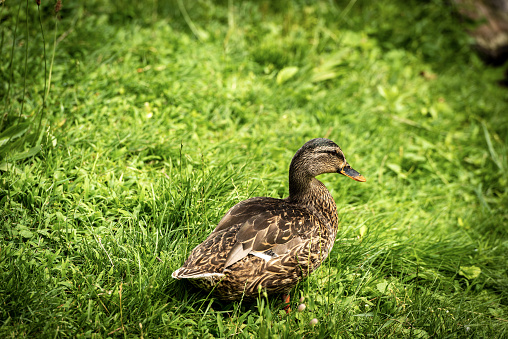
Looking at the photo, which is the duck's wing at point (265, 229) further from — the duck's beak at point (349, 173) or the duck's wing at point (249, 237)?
the duck's beak at point (349, 173)

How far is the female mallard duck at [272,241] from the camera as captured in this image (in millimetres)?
2361

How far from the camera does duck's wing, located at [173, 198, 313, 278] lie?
236cm

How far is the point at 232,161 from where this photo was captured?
139 inches

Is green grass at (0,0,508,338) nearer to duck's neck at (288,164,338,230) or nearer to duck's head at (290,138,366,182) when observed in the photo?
duck's neck at (288,164,338,230)

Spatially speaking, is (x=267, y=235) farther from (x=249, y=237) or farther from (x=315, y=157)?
(x=315, y=157)

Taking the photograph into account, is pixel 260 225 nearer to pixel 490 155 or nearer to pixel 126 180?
Result: pixel 126 180

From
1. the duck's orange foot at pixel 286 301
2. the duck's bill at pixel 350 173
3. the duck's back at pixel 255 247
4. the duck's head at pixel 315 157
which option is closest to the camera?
the duck's back at pixel 255 247

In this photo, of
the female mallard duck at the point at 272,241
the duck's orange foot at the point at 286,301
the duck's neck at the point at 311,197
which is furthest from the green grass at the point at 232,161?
the duck's neck at the point at 311,197

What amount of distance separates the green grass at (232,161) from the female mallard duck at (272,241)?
0.65 ft

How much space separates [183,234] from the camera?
2797 mm

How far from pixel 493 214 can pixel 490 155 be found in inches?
37.5

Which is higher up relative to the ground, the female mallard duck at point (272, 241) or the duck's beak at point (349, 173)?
the duck's beak at point (349, 173)

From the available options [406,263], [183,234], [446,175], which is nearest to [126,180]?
[183,234]

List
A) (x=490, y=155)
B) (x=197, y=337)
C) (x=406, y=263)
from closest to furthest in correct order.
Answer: (x=197, y=337) → (x=406, y=263) → (x=490, y=155)
